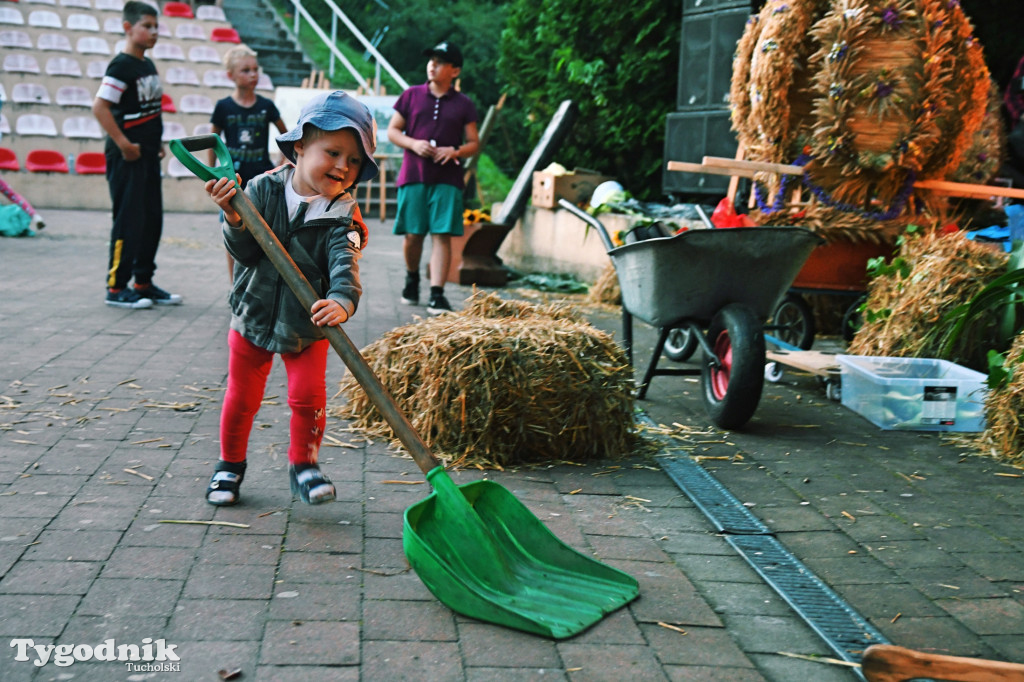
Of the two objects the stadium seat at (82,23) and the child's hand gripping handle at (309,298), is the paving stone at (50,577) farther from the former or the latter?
the stadium seat at (82,23)

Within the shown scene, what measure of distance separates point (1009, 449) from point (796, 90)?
3.10 metres

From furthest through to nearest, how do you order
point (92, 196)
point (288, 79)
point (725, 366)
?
point (288, 79), point (92, 196), point (725, 366)

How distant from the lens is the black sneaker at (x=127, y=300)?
6785mm

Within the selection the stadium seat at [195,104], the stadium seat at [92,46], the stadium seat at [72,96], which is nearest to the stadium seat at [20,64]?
the stadium seat at [72,96]

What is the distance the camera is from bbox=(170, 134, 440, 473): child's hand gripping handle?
276cm

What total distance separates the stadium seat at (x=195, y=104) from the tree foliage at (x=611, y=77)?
7.56 meters

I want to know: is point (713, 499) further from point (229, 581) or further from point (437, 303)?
point (437, 303)

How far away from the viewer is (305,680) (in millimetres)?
2119

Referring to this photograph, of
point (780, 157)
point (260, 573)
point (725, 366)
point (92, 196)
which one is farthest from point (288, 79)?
point (260, 573)

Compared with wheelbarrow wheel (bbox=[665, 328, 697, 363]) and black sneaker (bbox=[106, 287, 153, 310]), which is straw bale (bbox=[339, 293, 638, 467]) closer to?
wheelbarrow wheel (bbox=[665, 328, 697, 363])

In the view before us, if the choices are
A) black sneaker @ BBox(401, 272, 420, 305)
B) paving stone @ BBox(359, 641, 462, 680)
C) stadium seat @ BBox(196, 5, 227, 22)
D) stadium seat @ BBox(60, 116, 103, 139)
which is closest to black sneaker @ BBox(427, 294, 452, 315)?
black sneaker @ BBox(401, 272, 420, 305)

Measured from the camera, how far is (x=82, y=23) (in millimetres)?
19969

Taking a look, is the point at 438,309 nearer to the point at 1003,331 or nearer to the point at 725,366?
the point at 725,366

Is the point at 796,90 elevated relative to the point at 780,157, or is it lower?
elevated
